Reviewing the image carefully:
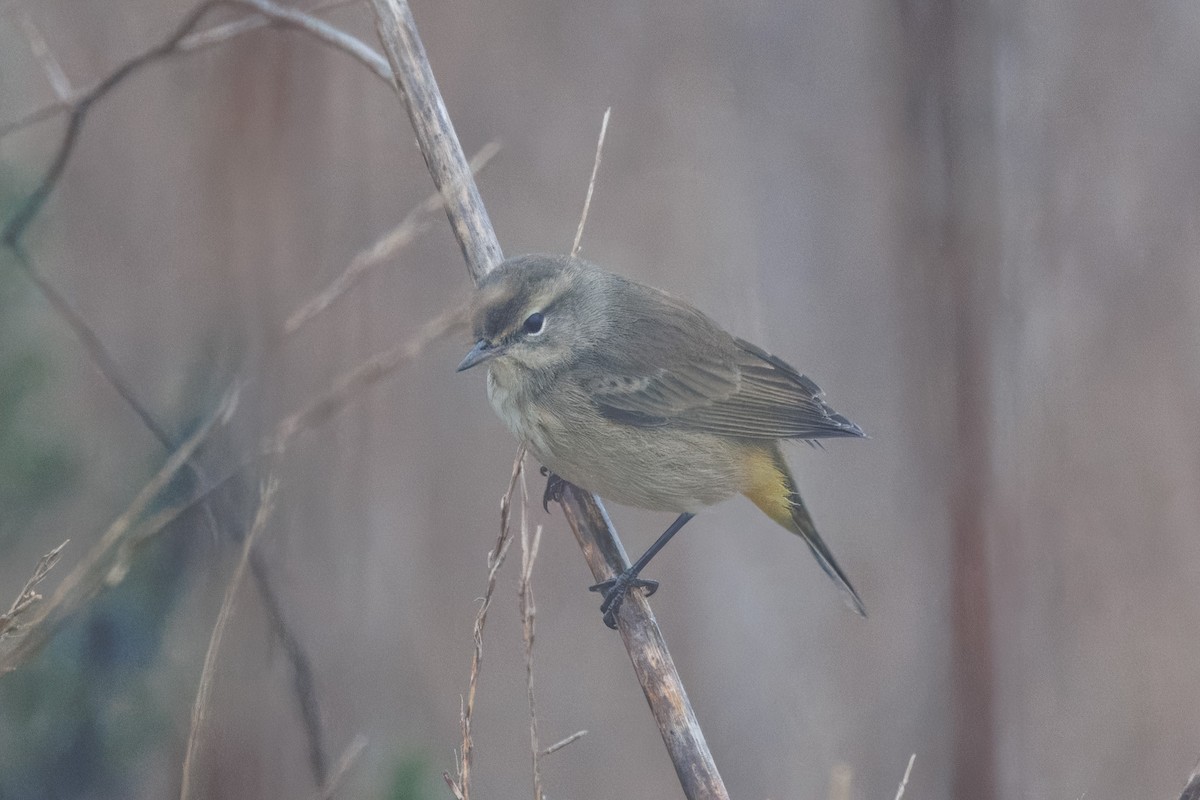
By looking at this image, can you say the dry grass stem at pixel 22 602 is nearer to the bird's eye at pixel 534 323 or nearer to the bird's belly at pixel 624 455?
the bird's belly at pixel 624 455

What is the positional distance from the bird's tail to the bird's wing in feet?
0.36

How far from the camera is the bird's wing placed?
2.60m

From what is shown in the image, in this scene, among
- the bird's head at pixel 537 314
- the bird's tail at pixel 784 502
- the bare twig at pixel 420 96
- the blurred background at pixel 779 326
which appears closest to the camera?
the bare twig at pixel 420 96

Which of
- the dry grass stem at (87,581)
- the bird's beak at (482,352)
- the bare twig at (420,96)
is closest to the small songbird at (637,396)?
the bird's beak at (482,352)

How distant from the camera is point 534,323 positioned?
2.50 m

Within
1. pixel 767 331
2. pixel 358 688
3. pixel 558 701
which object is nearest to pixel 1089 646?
pixel 767 331

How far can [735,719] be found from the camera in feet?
11.5

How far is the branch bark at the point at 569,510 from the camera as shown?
6.12 ft

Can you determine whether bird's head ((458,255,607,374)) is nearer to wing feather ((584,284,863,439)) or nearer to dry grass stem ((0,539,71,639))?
wing feather ((584,284,863,439))

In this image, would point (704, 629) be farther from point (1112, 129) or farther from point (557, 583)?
point (1112, 129)

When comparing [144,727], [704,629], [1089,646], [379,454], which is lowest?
[1089,646]

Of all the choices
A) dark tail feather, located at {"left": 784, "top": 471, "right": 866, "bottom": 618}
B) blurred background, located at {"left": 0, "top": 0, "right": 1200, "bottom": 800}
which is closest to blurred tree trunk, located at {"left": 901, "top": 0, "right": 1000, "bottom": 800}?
blurred background, located at {"left": 0, "top": 0, "right": 1200, "bottom": 800}

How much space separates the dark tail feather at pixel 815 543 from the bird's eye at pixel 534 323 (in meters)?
0.77

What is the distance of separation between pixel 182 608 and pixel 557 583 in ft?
4.56
